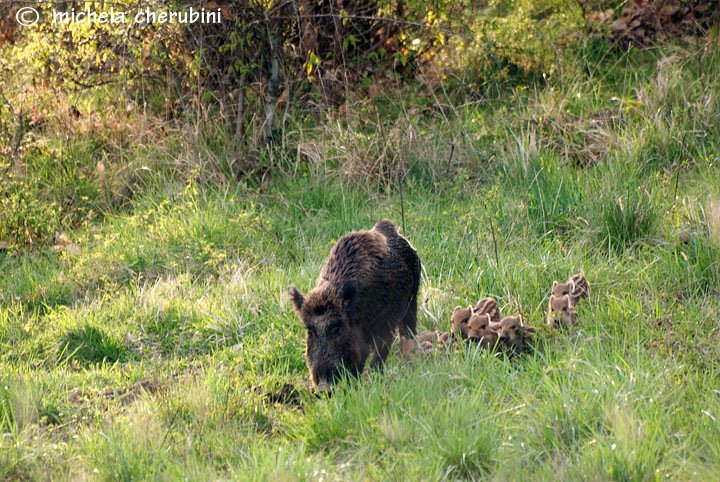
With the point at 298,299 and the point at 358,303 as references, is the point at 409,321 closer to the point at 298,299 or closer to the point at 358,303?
the point at 358,303

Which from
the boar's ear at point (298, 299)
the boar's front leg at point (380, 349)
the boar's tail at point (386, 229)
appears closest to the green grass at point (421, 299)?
the boar's front leg at point (380, 349)

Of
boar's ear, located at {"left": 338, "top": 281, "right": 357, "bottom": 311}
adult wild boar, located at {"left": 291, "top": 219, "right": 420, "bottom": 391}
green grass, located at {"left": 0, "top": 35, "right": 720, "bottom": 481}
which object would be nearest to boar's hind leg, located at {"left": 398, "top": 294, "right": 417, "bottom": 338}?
adult wild boar, located at {"left": 291, "top": 219, "right": 420, "bottom": 391}

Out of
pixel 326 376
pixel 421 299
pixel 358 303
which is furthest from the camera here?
pixel 421 299

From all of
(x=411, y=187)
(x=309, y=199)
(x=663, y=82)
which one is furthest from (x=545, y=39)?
(x=309, y=199)

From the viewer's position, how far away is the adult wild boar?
445 centimetres

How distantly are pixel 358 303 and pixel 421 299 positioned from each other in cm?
136

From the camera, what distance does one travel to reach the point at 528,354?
198 inches

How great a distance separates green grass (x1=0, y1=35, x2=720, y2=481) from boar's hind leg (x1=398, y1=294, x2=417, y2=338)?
0.43 feet

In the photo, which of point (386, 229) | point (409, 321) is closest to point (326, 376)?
point (409, 321)

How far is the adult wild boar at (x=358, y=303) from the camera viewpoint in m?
4.45

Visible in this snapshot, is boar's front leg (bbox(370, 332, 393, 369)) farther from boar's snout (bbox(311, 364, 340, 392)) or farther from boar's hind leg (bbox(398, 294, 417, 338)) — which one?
boar's snout (bbox(311, 364, 340, 392))

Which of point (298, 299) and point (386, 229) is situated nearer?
point (298, 299)

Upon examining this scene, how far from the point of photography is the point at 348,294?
14.5 feet

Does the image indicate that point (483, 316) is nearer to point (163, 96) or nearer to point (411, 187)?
point (411, 187)
